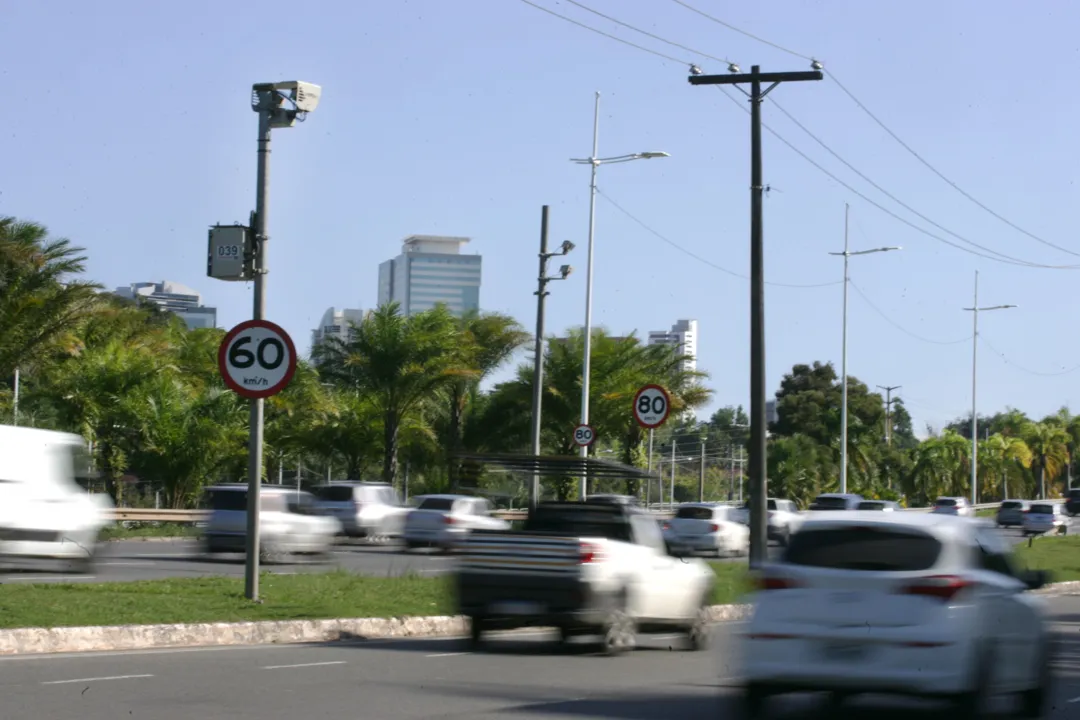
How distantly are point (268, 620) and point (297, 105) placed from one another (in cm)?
566

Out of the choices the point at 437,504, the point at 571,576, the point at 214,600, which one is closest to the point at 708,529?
the point at 437,504

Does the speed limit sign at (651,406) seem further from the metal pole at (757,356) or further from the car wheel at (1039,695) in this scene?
the car wheel at (1039,695)

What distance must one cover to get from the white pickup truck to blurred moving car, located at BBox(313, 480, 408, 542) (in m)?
22.6

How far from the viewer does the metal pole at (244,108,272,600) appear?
54.7 feet

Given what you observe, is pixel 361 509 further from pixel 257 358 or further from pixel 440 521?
pixel 257 358

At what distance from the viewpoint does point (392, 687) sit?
11852 millimetres

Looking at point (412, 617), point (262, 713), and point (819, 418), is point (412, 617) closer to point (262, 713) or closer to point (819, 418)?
point (262, 713)

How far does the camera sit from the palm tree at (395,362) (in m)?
53.6

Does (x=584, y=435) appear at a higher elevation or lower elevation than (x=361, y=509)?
higher

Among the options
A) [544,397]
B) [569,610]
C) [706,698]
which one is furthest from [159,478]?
[706,698]

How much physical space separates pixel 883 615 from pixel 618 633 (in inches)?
231

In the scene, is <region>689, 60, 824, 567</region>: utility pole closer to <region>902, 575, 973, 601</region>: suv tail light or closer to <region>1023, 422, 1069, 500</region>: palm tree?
<region>902, 575, 973, 601</region>: suv tail light

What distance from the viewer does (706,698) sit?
39.3ft

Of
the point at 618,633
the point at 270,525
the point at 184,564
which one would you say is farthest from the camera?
the point at 270,525
